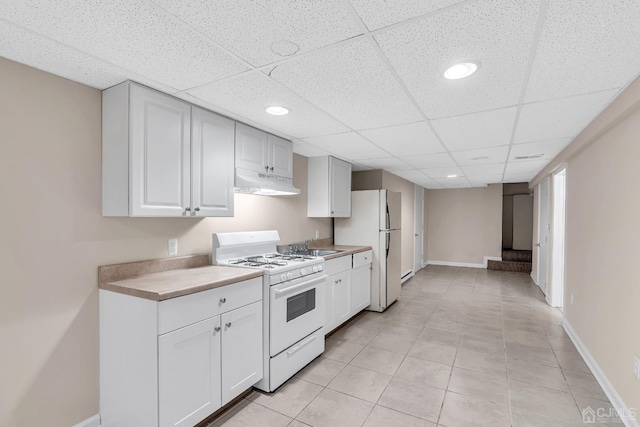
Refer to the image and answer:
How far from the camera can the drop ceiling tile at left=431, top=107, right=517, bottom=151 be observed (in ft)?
8.29

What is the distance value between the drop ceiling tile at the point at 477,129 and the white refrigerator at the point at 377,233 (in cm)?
134

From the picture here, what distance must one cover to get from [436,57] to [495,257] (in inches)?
312

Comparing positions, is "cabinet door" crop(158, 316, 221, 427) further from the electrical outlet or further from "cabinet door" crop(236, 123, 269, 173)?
"cabinet door" crop(236, 123, 269, 173)

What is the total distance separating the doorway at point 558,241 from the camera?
468 centimetres

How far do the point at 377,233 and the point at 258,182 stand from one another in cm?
233

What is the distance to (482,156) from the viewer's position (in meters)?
4.14

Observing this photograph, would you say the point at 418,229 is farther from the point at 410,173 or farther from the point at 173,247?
the point at 173,247

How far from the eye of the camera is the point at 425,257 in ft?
28.7

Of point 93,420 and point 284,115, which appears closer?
point 93,420

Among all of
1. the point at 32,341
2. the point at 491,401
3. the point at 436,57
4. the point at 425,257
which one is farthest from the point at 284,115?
the point at 425,257

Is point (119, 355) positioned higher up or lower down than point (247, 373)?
higher up

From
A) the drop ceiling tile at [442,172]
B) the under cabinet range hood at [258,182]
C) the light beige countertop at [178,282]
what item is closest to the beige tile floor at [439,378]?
the light beige countertop at [178,282]

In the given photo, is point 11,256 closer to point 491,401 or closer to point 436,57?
point 436,57

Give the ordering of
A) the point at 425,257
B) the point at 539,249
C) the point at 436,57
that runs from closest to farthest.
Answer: the point at 436,57 < the point at 539,249 < the point at 425,257
